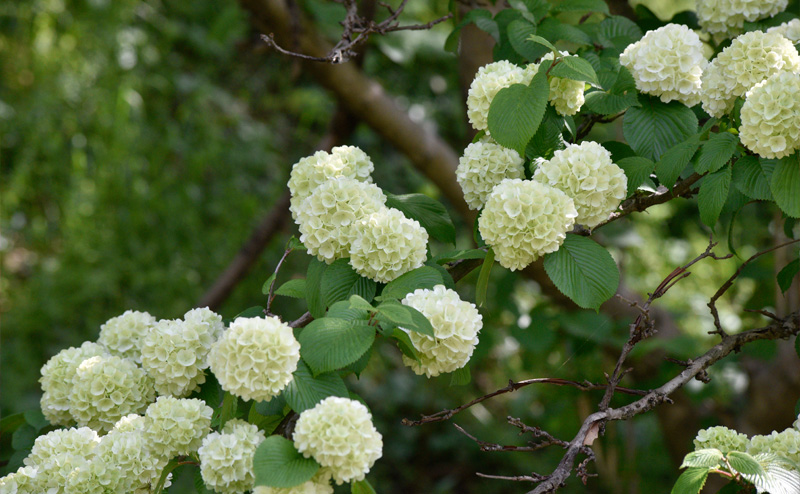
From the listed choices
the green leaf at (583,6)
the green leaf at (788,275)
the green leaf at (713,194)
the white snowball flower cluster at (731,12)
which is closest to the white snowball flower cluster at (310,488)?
the green leaf at (713,194)

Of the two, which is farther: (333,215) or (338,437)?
(333,215)

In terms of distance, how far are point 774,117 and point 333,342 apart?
25.1 inches

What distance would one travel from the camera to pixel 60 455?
0.90m

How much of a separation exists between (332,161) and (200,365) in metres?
0.35

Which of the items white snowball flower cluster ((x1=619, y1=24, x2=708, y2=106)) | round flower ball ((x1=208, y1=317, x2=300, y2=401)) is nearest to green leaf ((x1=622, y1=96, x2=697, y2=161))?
white snowball flower cluster ((x1=619, y1=24, x2=708, y2=106))

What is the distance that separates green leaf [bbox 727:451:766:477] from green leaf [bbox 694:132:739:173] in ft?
1.22

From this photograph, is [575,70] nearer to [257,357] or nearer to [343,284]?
[343,284]

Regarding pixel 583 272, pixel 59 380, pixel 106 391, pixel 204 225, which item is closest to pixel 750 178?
pixel 583 272

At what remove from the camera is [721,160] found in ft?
2.97

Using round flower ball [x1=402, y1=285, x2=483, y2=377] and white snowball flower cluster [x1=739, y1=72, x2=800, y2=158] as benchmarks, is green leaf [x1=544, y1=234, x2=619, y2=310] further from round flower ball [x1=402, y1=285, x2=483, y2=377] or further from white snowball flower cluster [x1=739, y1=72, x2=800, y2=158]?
white snowball flower cluster [x1=739, y1=72, x2=800, y2=158]

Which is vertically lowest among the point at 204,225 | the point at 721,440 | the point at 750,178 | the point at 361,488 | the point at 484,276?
the point at 204,225

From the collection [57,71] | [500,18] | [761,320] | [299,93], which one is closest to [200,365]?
[500,18]

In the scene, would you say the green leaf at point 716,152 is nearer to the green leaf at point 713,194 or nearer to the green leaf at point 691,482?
the green leaf at point 713,194

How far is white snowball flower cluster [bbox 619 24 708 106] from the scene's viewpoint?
3.33ft
